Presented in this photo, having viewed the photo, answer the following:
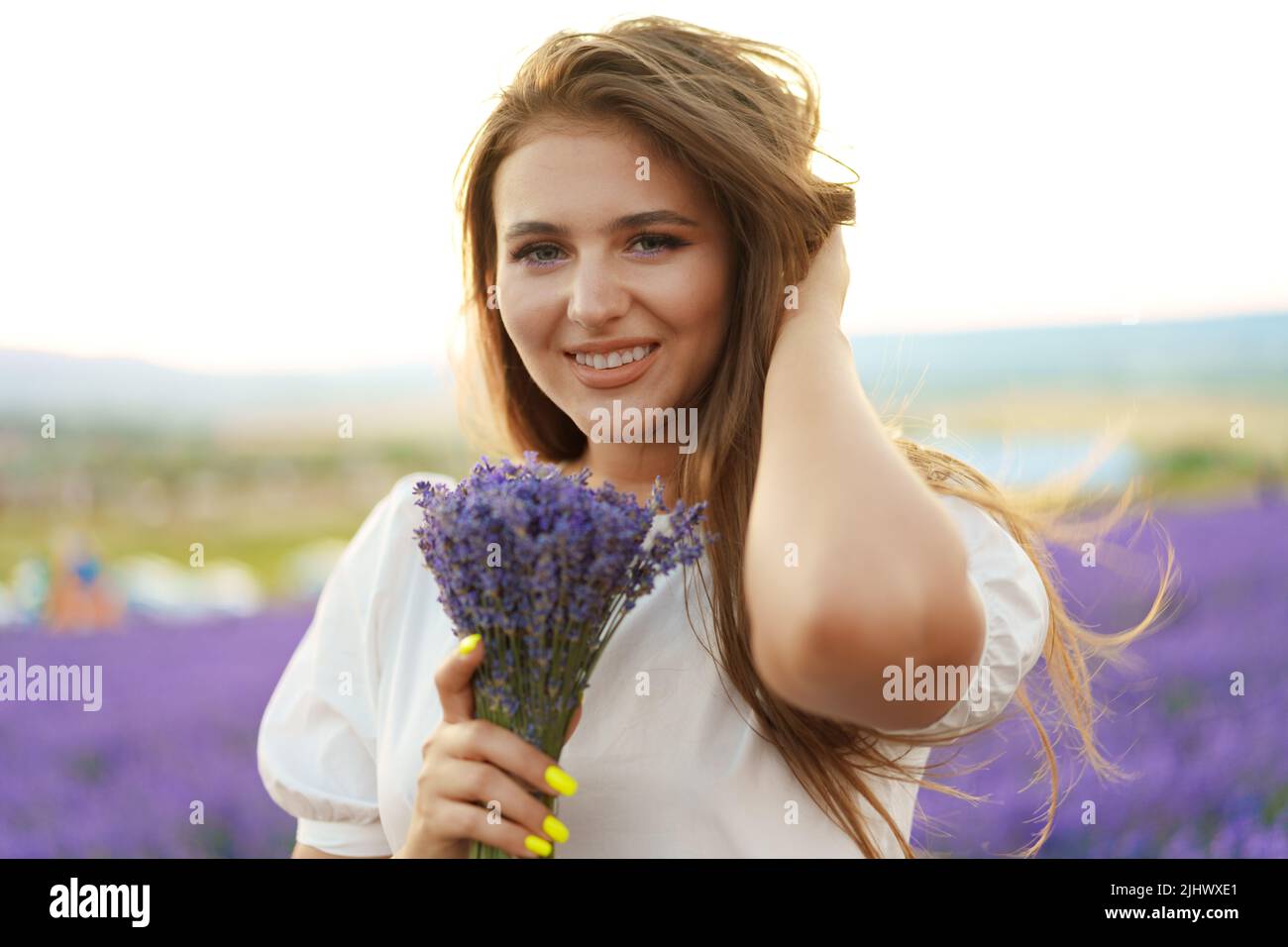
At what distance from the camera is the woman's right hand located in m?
1.28

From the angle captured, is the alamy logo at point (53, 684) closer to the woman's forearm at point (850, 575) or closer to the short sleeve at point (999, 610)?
the short sleeve at point (999, 610)

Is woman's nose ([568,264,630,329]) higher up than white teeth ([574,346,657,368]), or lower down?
higher up

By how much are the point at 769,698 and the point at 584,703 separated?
26 cm

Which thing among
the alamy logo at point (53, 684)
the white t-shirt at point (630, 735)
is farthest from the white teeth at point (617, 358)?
the alamy logo at point (53, 684)

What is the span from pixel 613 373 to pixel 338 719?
748 millimetres

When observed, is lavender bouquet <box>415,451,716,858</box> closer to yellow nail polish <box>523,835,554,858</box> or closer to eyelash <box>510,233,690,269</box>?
yellow nail polish <box>523,835,554,858</box>

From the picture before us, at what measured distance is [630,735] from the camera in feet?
5.34

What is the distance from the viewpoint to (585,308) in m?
1.60

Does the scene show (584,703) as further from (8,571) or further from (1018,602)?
(8,571)
